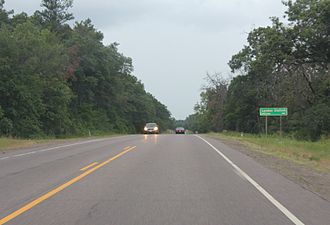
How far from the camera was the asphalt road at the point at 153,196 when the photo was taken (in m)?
7.60

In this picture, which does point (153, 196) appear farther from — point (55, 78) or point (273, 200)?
point (55, 78)

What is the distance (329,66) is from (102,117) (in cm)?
4138

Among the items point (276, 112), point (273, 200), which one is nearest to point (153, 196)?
point (273, 200)

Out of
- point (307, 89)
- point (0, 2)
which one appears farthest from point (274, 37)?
point (0, 2)

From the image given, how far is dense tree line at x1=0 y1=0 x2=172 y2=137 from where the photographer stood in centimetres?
4547

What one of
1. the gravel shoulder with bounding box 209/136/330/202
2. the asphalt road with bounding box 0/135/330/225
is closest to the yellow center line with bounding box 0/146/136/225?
the asphalt road with bounding box 0/135/330/225

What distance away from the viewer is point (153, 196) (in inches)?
379

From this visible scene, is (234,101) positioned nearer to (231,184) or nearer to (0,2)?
(0,2)

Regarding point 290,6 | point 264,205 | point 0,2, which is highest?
point 0,2

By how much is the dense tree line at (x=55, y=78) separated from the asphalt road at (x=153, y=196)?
31.0m

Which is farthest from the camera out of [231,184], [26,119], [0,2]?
[0,2]

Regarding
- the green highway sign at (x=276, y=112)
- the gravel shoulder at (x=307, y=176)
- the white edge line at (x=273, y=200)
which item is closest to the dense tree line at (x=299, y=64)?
the green highway sign at (x=276, y=112)

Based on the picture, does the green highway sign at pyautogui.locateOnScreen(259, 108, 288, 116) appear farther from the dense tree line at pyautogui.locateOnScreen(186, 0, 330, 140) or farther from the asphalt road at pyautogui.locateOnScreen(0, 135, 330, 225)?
the asphalt road at pyautogui.locateOnScreen(0, 135, 330, 225)

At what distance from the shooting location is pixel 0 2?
6969cm
